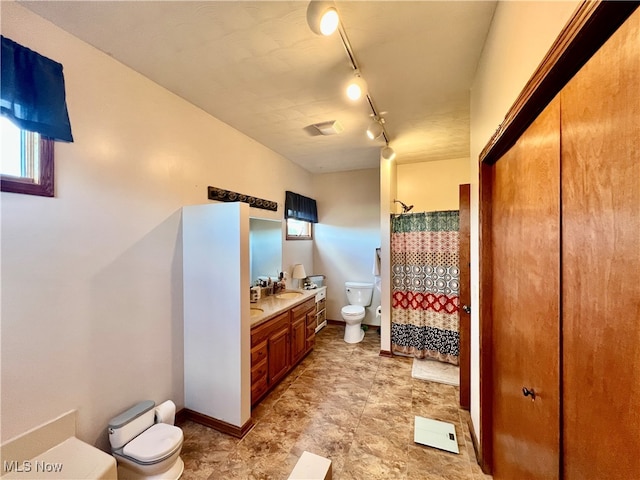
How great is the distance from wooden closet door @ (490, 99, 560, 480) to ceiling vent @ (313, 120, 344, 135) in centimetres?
166

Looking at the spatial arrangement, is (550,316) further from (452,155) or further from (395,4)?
(452,155)

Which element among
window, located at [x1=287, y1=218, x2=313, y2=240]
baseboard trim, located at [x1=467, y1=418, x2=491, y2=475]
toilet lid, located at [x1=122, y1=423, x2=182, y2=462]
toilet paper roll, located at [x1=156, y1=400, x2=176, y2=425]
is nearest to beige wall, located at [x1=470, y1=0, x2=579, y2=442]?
baseboard trim, located at [x1=467, y1=418, x2=491, y2=475]

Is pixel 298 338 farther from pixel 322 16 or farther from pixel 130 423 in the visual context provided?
pixel 322 16

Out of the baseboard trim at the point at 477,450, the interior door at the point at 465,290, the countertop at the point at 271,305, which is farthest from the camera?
the countertop at the point at 271,305

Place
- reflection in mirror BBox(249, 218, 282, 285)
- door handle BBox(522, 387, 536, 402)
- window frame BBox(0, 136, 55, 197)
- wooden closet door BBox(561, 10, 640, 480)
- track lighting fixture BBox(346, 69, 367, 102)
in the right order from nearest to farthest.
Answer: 1. wooden closet door BBox(561, 10, 640, 480)
2. door handle BBox(522, 387, 536, 402)
3. window frame BBox(0, 136, 55, 197)
4. track lighting fixture BBox(346, 69, 367, 102)
5. reflection in mirror BBox(249, 218, 282, 285)

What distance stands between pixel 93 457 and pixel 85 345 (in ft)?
1.97

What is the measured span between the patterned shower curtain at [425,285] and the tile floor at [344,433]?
1.64 feet

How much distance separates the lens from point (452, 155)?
3.77 metres

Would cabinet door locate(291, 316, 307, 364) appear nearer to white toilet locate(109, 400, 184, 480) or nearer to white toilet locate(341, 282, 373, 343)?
white toilet locate(341, 282, 373, 343)

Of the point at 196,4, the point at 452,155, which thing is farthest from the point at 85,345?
the point at 452,155

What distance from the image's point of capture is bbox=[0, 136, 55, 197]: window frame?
1.31m

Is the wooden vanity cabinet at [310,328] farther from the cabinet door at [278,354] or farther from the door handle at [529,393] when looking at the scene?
the door handle at [529,393]

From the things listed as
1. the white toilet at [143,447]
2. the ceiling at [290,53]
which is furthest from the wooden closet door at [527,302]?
the white toilet at [143,447]

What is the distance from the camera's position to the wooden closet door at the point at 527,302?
872 mm
